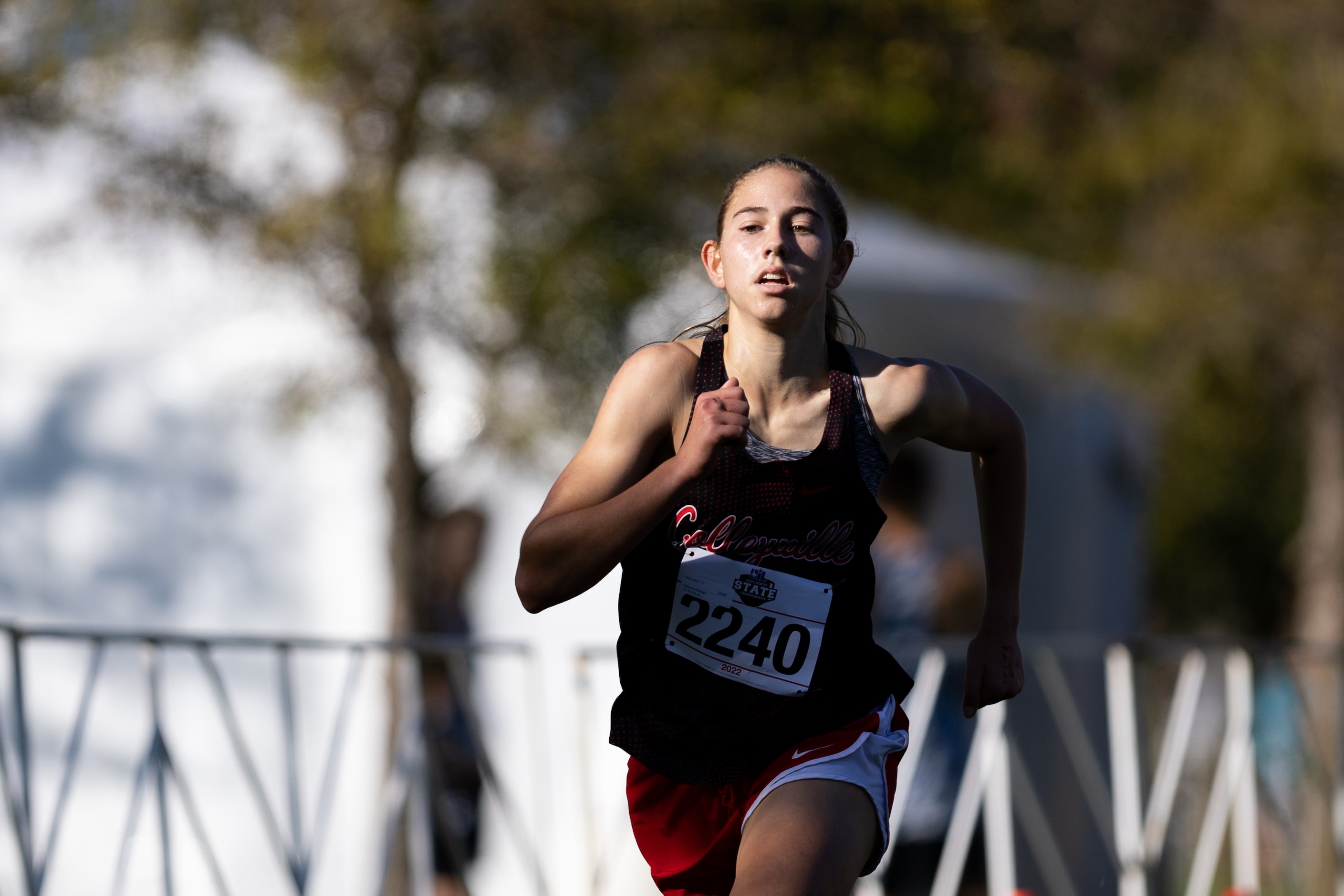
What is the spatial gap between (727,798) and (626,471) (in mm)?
567

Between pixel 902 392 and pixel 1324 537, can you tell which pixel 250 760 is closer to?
pixel 902 392

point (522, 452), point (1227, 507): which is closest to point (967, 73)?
point (522, 452)

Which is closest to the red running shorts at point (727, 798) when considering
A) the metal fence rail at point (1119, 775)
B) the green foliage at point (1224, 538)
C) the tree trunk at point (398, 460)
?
the metal fence rail at point (1119, 775)

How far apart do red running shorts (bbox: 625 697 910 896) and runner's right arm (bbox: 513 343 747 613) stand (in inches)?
17.6

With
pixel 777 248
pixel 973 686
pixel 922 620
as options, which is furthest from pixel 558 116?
pixel 973 686

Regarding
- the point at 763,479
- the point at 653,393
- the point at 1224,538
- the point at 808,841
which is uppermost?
the point at 1224,538

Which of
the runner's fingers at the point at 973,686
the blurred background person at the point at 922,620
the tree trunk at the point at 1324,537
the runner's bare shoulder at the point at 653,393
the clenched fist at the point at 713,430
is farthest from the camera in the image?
the tree trunk at the point at 1324,537

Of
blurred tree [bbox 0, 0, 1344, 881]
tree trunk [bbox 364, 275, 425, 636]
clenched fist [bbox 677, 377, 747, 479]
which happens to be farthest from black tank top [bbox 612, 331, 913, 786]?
tree trunk [bbox 364, 275, 425, 636]

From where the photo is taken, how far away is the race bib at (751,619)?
2.36m

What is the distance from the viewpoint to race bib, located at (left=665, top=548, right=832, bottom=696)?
2.36m

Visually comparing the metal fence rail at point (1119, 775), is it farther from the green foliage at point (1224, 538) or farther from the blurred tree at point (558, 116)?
the green foliage at point (1224, 538)

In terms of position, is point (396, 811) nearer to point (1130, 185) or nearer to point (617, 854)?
point (617, 854)

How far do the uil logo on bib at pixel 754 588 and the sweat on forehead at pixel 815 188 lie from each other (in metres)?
0.52

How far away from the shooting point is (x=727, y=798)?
2.43 meters
